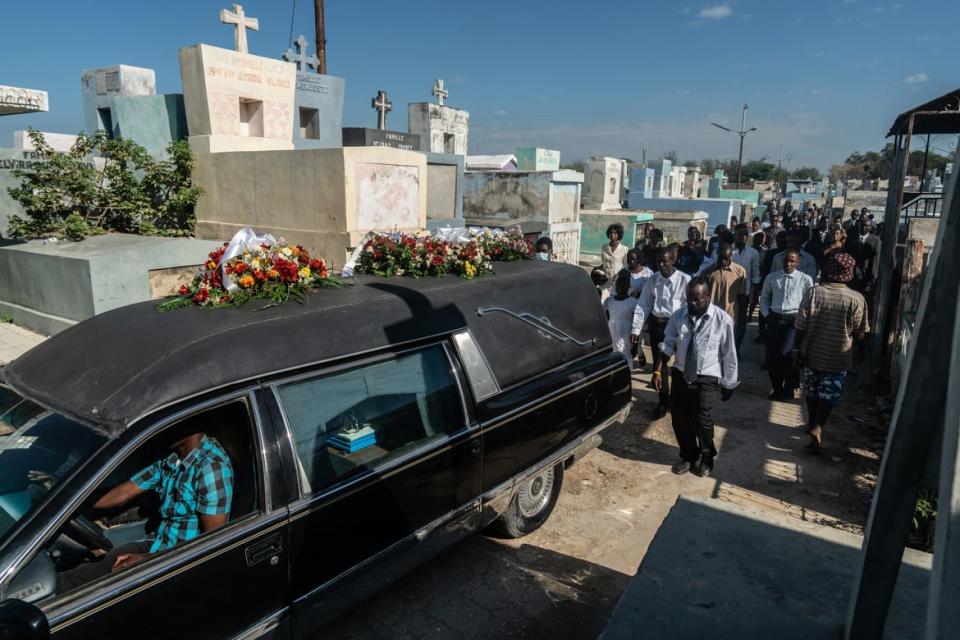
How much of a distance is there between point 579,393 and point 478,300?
3.55ft

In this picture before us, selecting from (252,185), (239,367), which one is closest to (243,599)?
(239,367)

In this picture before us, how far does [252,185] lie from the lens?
9.22 meters

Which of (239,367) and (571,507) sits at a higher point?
(239,367)

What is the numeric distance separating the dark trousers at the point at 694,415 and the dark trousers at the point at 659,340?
3.69ft

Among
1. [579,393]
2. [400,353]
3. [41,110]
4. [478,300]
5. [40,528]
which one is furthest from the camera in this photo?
[41,110]

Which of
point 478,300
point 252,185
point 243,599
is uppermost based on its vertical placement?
point 252,185

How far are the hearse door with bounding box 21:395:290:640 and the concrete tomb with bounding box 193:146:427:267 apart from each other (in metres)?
5.64

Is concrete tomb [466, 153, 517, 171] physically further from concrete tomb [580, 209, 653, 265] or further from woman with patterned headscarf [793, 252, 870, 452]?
woman with patterned headscarf [793, 252, 870, 452]

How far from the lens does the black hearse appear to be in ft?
7.47

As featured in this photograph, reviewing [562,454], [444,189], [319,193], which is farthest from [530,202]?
[562,454]

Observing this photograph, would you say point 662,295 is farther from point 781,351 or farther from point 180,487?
point 180,487

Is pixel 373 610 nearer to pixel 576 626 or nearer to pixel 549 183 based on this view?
pixel 576 626

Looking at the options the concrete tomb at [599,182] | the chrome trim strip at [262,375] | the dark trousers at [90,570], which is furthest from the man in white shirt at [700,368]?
the concrete tomb at [599,182]

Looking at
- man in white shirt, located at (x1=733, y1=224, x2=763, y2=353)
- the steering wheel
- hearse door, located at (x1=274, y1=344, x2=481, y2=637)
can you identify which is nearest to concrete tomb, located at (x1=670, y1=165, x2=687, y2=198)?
man in white shirt, located at (x1=733, y1=224, x2=763, y2=353)
